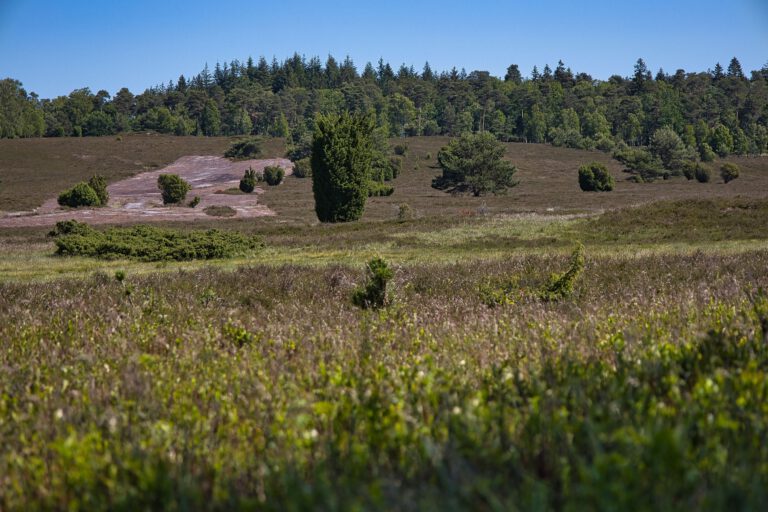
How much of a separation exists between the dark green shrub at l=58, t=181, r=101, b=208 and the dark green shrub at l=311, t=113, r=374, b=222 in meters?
25.3

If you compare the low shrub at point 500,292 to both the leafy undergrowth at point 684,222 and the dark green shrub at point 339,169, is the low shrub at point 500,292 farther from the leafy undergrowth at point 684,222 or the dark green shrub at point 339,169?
the dark green shrub at point 339,169

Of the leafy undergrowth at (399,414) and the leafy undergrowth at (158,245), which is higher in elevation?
the leafy undergrowth at (399,414)

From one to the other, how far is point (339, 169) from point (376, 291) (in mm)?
38255

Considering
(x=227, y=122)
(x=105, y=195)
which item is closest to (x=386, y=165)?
(x=105, y=195)

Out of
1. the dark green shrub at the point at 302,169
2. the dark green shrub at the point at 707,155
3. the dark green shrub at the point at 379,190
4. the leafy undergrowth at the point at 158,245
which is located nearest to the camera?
the leafy undergrowth at the point at 158,245

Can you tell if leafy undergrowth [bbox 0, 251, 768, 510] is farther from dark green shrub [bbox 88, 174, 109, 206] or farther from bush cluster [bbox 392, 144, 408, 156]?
bush cluster [bbox 392, 144, 408, 156]

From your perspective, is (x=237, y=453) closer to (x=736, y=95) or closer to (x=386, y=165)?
(x=386, y=165)

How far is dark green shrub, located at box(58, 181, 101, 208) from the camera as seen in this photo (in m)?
61.9

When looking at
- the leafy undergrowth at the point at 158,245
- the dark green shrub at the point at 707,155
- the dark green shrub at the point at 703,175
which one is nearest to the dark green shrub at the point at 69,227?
the leafy undergrowth at the point at 158,245

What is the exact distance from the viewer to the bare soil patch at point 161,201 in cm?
5234

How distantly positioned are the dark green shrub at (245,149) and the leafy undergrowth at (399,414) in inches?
4299

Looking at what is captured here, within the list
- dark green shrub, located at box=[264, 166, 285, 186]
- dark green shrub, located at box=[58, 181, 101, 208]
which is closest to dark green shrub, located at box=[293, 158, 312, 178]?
dark green shrub, located at box=[264, 166, 285, 186]

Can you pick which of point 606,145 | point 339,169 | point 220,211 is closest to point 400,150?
point 606,145

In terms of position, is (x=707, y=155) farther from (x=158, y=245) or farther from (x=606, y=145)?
(x=158, y=245)
